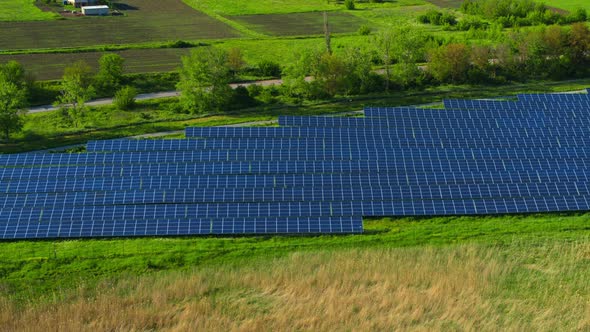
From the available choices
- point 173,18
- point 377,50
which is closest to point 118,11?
point 173,18

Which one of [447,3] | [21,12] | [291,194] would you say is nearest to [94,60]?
[21,12]

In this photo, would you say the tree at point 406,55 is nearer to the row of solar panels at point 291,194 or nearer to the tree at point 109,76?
the row of solar panels at point 291,194

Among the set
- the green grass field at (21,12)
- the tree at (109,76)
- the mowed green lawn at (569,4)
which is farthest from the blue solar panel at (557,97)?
the green grass field at (21,12)

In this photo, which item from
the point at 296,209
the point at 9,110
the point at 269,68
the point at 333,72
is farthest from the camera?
the point at 269,68

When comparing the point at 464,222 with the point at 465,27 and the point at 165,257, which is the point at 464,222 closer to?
the point at 165,257

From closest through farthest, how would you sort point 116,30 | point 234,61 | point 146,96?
point 146,96, point 234,61, point 116,30

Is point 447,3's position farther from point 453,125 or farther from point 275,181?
point 275,181

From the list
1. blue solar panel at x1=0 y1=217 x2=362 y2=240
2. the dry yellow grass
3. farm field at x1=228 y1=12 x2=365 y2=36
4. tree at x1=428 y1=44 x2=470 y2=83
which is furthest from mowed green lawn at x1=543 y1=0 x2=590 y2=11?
blue solar panel at x1=0 y1=217 x2=362 y2=240

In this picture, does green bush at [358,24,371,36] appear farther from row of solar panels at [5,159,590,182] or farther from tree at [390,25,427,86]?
row of solar panels at [5,159,590,182]
